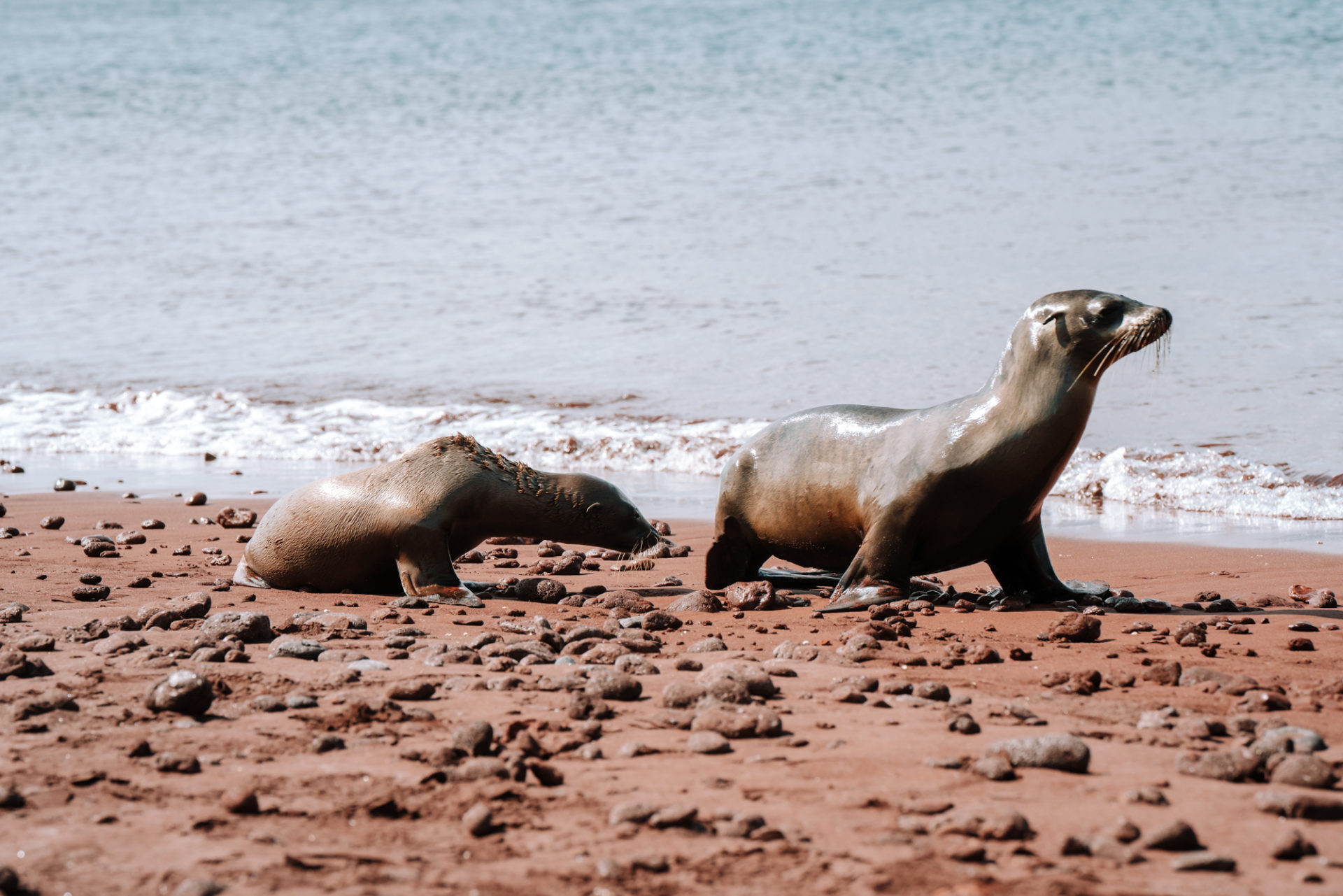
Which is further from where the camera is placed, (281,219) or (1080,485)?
(281,219)

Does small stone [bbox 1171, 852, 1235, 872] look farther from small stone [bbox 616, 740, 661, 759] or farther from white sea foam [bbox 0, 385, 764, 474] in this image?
Answer: white sea foam [bbox 0, 385, 764, 474]

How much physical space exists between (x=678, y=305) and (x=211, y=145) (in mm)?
21934

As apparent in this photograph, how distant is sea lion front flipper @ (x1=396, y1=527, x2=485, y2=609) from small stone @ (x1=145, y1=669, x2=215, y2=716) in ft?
8.52

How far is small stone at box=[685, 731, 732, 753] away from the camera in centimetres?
380

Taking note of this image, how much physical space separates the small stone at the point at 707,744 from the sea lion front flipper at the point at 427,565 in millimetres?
3104

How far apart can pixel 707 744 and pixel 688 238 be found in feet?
60.6

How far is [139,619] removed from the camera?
5.77 metres

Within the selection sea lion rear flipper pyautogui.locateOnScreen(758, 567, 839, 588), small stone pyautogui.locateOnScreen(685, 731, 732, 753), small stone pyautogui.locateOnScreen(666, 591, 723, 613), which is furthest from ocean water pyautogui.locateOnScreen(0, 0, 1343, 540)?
small stone pyautogui.locateOnScreen(685, 731, 732, 753)

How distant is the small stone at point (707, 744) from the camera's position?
3.80m

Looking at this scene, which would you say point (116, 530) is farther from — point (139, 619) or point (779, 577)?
point (779, 577)

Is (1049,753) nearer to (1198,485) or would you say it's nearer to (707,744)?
(707,744)

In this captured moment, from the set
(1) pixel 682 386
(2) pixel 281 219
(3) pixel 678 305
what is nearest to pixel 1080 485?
(1) pixel 682 386

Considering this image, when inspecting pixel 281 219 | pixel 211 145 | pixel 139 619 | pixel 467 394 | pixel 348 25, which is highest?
pixel 348 25

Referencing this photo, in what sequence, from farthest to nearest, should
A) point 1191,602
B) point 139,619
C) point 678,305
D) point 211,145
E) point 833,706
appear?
point 211,145, point 678,305, point 1191,602, point 139,619, point 833,706
